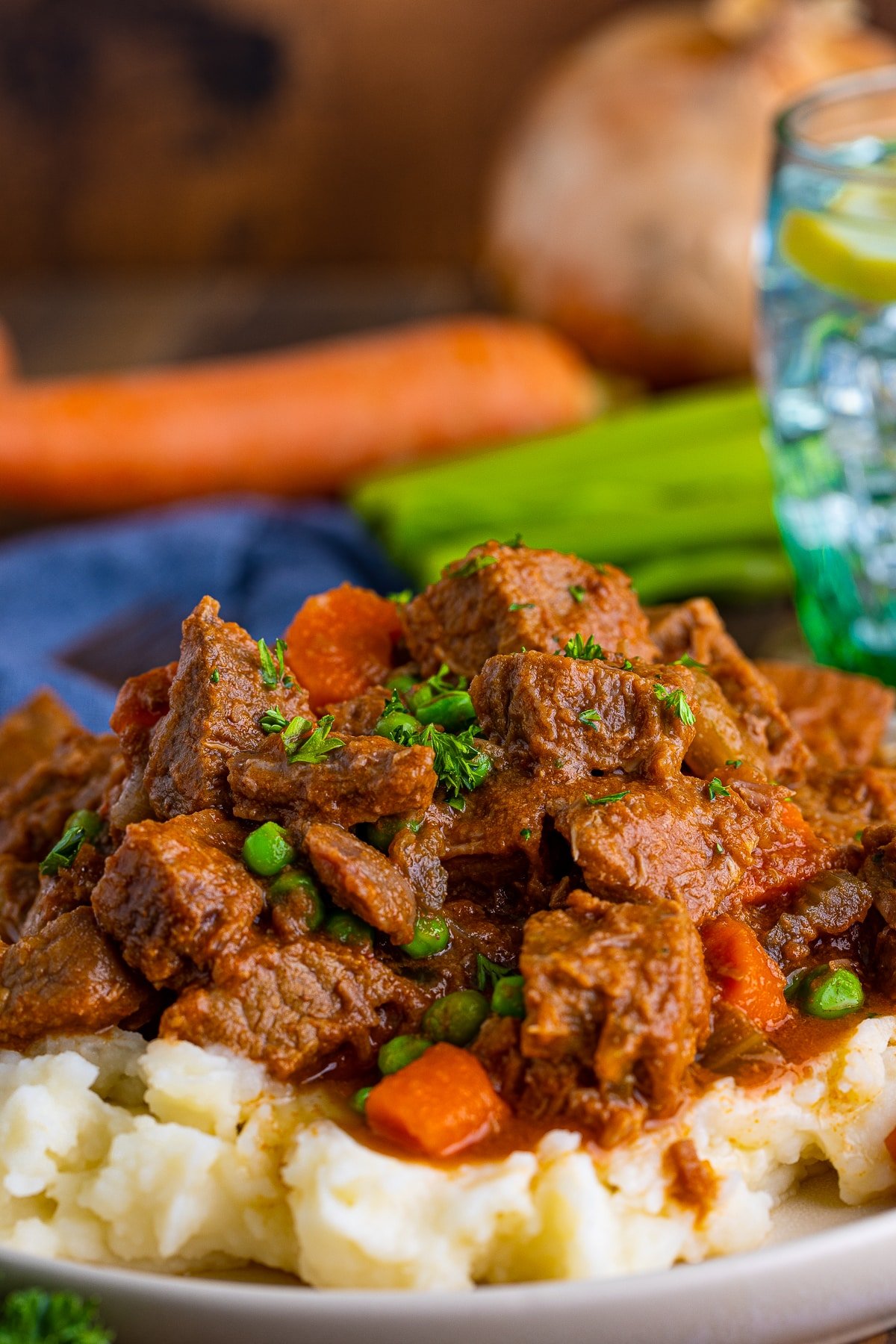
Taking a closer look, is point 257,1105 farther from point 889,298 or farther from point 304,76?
point 304,76

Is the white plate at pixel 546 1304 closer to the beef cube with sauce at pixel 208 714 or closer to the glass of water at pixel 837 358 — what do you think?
the beef cube with sauce at pixel 208 714

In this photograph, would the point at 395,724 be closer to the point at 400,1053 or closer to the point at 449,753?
the point at 449,753

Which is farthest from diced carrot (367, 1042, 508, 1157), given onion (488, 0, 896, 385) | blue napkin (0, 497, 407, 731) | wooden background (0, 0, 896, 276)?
wooden background (0, 0, 896, 276)

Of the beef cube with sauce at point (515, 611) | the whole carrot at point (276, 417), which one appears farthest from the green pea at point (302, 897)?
the whole carrot at point (276, 417)

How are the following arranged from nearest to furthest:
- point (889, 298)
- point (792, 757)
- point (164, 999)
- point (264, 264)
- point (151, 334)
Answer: point (164, 999) < point (792, 757) < point (889, 298) < point (151, 334) < point (264, 264)

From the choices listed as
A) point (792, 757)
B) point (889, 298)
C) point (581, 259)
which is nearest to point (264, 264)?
point (581, 259)

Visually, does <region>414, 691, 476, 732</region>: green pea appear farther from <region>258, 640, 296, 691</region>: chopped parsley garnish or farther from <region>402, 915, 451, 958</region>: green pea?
<region>402, 915, 451, 958</region>: green pea
